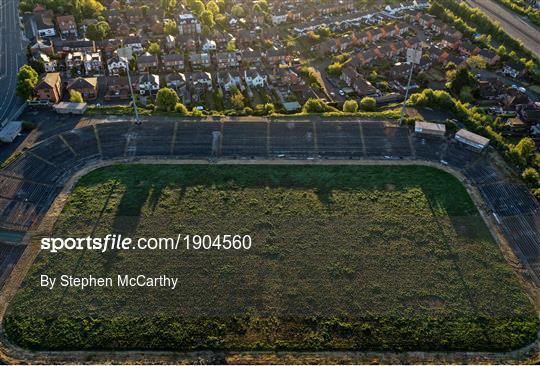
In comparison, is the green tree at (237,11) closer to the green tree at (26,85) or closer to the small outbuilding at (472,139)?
the green tree at (26,85)

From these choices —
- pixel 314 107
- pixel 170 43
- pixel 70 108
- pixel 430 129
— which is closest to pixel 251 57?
pixel 170 43

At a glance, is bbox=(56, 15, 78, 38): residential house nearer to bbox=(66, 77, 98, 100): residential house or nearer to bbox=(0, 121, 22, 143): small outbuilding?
bbox=(66, 77, 98, 100): residential house

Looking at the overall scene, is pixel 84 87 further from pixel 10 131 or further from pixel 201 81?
pixel 201 81

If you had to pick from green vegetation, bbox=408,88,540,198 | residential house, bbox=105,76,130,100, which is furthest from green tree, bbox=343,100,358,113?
residential house, bbox=105,76,130,100

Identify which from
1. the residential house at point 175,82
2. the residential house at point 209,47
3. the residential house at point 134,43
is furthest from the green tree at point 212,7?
the residential house at point 175,82

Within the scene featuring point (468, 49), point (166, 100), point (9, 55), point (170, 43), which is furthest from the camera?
point (170, 43)

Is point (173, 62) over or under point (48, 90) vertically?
under
